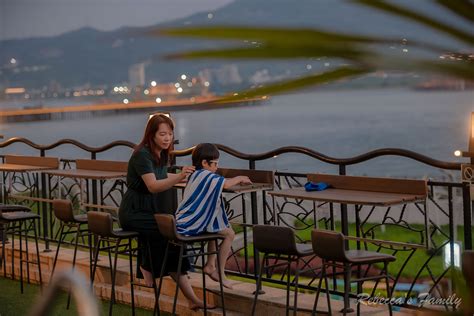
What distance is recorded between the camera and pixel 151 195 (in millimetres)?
5824

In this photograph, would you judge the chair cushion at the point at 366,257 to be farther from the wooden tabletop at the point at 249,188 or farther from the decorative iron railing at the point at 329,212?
the wooden tabletop at the point at 249,188

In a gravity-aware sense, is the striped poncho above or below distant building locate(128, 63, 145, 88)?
below

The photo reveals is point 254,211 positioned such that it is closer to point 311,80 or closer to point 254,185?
point 254,185

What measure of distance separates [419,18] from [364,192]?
4.42 m

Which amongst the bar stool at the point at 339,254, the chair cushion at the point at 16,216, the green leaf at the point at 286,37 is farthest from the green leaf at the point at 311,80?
the chair cushion at the point at 16,216

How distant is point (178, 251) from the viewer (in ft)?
19.0

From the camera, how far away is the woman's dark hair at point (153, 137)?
5.62 metres

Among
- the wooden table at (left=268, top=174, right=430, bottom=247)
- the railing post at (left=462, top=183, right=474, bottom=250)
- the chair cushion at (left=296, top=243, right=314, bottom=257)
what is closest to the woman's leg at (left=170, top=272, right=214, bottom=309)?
the wooden table at (left=268, top=174, right=430, bottom=247)

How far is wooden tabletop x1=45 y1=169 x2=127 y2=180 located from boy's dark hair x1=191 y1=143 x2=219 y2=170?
4.46 feet

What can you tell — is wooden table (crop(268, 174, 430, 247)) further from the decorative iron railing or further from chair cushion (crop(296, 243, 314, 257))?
chair cushion (crop(296, 243, 314, 257))

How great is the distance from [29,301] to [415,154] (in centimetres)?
340

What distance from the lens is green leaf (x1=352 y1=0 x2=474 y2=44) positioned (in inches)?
25.3

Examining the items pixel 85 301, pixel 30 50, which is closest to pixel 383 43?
pixel 85 301

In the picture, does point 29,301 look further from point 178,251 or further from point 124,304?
point 178,251
